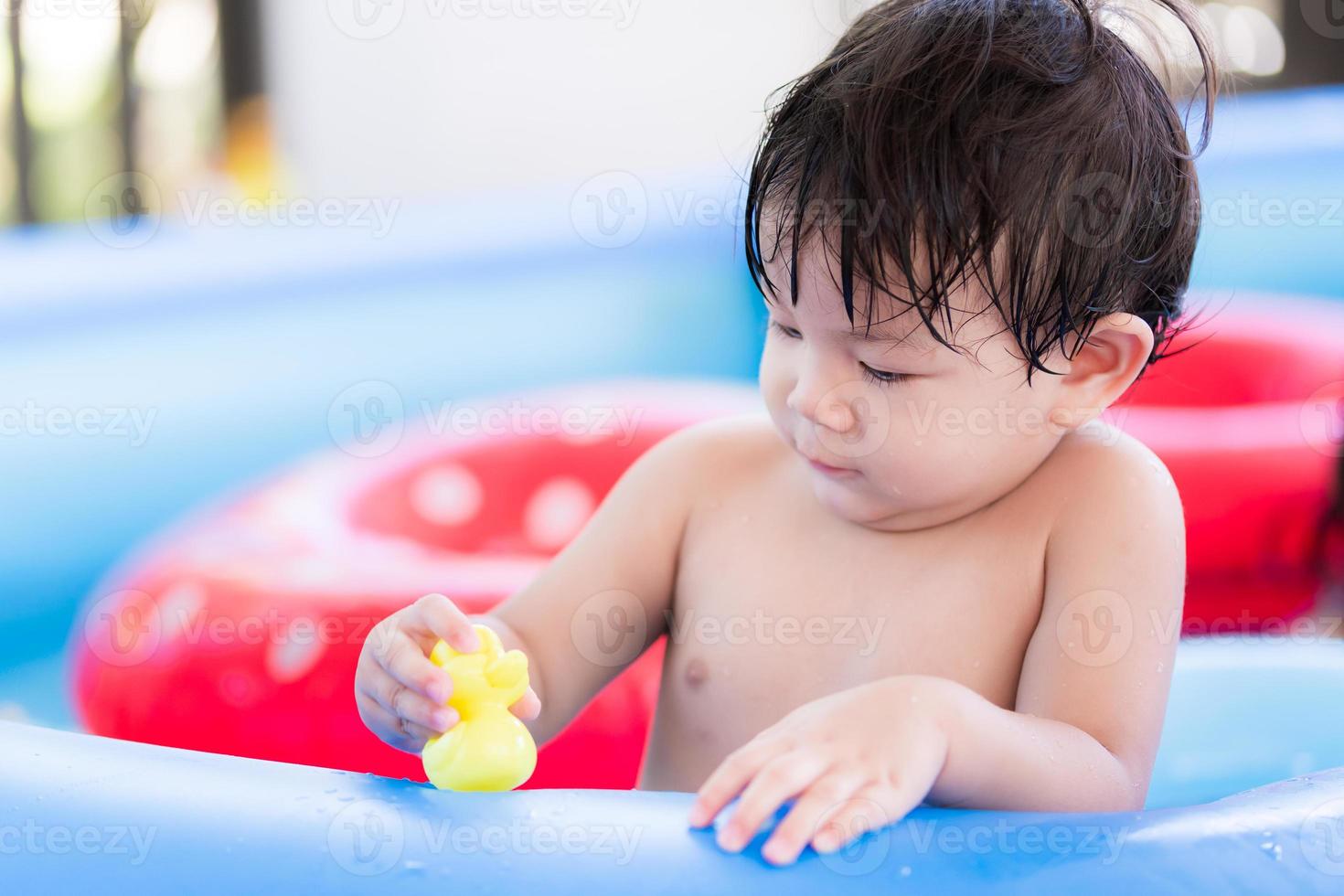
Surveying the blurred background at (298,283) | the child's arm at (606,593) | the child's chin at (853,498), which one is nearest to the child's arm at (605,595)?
the child's arm at (606,593)

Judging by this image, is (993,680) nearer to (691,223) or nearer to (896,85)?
(896,85)

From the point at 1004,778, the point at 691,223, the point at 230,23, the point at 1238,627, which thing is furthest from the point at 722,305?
the point at 230,23

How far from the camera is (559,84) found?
5.35 meters

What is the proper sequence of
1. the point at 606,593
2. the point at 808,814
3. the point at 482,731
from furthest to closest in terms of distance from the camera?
the point at 606,593 < the point at 482,731 < the point at 808,814

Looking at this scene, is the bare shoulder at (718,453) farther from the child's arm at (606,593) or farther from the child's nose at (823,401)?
the child's nose at (823,401)

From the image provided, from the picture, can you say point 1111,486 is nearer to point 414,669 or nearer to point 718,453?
point 718,453

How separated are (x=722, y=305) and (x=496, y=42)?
291 centimetres

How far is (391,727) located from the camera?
0.81m

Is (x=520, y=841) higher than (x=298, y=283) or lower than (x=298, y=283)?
higher

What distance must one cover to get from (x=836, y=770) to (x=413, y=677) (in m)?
0.24

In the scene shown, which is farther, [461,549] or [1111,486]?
[461,549]

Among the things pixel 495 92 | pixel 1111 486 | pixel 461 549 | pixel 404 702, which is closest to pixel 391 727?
pixel 404 702

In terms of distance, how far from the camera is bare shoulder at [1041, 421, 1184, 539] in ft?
2.82

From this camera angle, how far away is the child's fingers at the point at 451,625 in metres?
0.76
